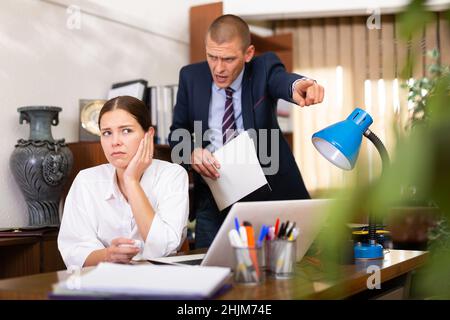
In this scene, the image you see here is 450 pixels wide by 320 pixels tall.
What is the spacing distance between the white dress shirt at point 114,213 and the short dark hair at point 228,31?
0.61 metres

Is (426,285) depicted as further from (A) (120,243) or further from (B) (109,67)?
(B) (109,67)

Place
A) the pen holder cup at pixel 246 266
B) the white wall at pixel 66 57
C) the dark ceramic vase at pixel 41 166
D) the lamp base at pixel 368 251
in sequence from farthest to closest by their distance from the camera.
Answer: the white wall at pixel 66 57 → the dark ceramic vase at pixel 41 166 → the lamp base at pixel 368 251 → the pen holder cup at pixel 246 266

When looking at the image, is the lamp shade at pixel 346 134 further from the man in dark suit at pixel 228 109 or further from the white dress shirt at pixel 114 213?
the man in dark suit at pixel 228 109

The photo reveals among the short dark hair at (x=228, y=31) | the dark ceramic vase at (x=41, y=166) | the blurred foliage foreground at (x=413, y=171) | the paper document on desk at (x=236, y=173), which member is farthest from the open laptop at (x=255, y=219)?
the dark ceramic vase at (x=41, y=166)

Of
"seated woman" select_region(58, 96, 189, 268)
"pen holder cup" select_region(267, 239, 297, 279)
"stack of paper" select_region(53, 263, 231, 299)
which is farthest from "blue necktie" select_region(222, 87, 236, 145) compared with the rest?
"stack of paper" select_region(53, 263, 231, 299)

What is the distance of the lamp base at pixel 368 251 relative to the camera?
163 centimetres

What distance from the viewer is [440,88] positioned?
25 centimetres

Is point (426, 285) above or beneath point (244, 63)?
beneath

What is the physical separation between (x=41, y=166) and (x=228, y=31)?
104cm

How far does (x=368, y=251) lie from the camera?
1.63 meters

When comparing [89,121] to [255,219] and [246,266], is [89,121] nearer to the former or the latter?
[255,219]

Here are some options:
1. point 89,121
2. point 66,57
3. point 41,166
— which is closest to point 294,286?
point 41,166
